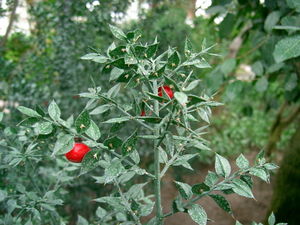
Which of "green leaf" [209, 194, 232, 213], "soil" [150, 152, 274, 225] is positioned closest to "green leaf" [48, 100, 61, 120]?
"green leaf" [209, 194, 232, 213]

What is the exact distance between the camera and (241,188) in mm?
814

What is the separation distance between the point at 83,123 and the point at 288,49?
23.2 inches

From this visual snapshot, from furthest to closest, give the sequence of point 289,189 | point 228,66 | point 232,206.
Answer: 1. point 232,206
2. point 289,189
3. point 228,66

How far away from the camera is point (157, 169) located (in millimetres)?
877

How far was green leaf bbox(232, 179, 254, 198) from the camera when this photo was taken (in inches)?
31.4

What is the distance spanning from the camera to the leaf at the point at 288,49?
1.01 meters

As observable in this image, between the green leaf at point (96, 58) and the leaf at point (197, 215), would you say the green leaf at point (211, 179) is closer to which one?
the leaf at point (197, 215)

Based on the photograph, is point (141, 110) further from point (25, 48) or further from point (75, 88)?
point (25, 48)

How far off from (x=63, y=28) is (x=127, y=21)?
12.8 inches

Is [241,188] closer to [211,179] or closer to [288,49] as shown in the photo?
[211,179]

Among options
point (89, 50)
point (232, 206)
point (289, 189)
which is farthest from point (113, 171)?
point (232, 206)

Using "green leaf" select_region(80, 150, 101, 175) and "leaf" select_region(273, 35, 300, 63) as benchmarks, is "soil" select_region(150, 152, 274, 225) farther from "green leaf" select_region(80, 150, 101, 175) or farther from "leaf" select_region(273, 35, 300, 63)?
"green leaf" select_region(80, 150, 101, 175)

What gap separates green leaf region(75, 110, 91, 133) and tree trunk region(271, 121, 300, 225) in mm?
1586

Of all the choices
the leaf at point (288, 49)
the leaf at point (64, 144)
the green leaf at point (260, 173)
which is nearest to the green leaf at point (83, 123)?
the leaf at point (64, 144)
